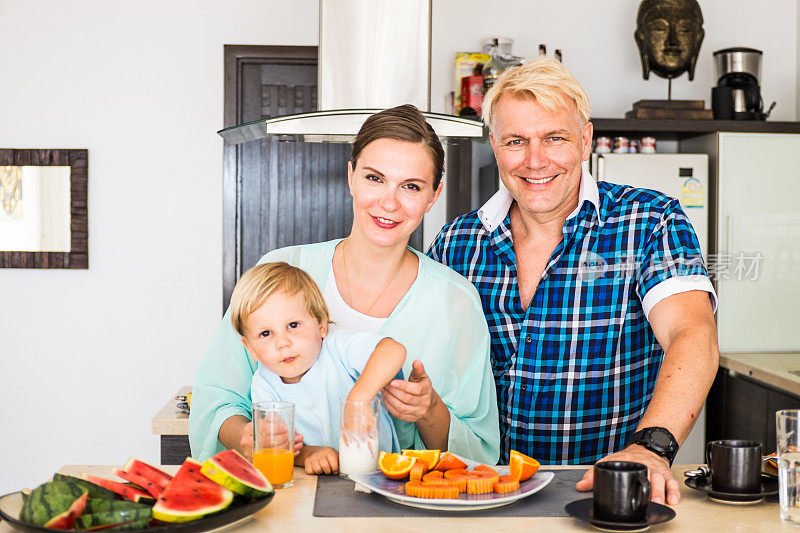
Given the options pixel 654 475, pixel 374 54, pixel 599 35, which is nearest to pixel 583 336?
pixel 654 475

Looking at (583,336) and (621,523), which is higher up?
(583,336)

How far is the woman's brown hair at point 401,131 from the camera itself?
1736 mm

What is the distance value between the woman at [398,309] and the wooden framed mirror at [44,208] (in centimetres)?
288

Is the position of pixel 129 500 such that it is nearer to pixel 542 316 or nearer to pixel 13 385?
pixel 542 316

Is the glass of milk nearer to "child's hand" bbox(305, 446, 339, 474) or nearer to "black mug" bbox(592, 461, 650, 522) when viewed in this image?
"child's hand" bbox(305, 446, 339, 474)

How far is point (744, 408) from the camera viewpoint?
12.2 feet

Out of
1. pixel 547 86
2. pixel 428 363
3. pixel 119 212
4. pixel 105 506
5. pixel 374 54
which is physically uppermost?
pixel 374 54

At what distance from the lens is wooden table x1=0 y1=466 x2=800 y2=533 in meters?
1.21

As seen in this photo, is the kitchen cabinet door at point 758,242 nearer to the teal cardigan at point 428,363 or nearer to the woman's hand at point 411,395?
the teal cardigan at point 428,363

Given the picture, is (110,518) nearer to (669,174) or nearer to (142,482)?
(142,482)

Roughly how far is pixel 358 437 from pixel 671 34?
3.26m

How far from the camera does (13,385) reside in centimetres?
439

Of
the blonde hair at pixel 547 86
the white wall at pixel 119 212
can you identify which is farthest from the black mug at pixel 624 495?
the white wall at pixel 119 212

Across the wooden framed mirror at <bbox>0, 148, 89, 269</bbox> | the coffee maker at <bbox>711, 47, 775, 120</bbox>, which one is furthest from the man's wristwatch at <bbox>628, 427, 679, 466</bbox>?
the wooden framed mirror at <bbox>0, 148, 89, 269</bbox>
